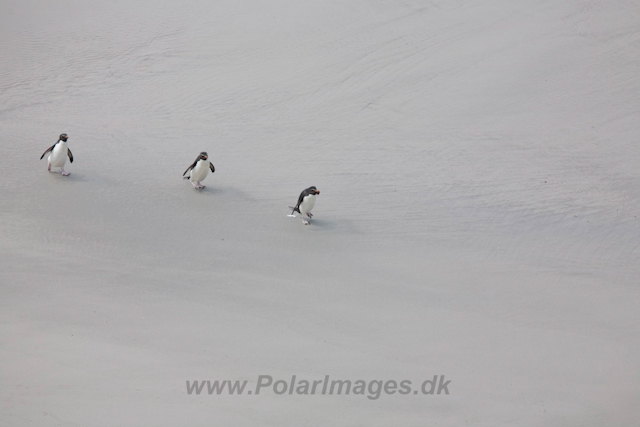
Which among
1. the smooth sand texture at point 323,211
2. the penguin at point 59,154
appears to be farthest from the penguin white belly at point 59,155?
the smooth sand texture at point 323,211

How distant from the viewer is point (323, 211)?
7.55 meters

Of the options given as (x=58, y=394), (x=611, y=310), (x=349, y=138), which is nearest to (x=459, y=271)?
(x=611, y=310)

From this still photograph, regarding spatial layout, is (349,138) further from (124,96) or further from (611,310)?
(611,310)

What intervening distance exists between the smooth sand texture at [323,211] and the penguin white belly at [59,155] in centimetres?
27

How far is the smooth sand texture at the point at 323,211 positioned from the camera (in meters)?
4.81

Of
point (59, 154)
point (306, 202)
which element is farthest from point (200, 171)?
point (59, 154)

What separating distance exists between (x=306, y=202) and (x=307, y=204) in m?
0.03

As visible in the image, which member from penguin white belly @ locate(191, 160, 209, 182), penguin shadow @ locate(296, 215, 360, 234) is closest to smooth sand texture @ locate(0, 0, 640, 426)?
penguin shadow @ locate(296, 215, 360, 234)

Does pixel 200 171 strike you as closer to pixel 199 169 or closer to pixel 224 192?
pixel 199 169

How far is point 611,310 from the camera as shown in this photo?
6098 mm

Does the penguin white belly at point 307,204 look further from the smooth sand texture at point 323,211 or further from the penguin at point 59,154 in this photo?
the penguin at point 59,154

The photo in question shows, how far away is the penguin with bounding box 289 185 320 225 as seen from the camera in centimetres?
692

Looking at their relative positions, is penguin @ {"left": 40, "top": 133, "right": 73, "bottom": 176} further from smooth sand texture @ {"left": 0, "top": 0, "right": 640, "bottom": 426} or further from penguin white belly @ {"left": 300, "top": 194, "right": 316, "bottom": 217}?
penguin white belly @ {"left": 300, "top": 194, "right": 316, "bottom": 217}

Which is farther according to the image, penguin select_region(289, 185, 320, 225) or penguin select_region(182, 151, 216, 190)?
penguin select_region(182, 151, 216, 190)
